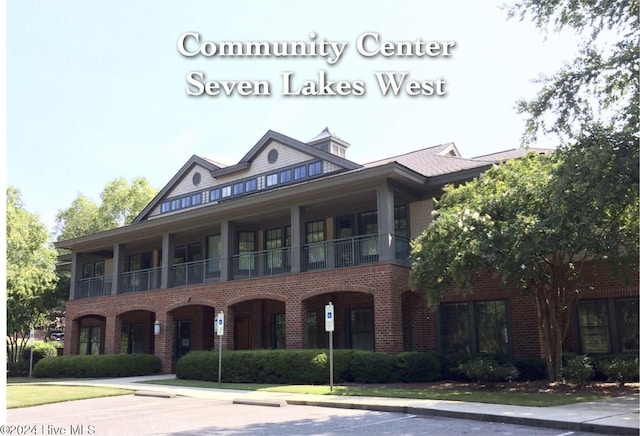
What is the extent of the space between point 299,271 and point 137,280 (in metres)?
11.0

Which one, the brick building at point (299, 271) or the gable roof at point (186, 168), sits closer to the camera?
the brick building at point (299, 271)

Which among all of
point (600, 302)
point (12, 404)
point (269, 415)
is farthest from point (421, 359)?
point (12, 404)

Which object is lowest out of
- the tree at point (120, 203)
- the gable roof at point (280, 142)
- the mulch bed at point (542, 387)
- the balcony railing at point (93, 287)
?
the mulch bed at point (542, 387)

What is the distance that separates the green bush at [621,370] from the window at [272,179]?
1504 centimetres

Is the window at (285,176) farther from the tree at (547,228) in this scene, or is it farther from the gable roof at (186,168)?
the tree at (547,228)

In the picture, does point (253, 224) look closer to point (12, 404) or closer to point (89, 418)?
point (12, 404)

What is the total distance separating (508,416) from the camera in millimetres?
10688

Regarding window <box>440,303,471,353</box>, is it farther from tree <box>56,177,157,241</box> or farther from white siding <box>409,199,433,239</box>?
tree <box>56,177,157,241</box>

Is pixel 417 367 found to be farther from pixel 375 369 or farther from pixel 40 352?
pixel 40 352

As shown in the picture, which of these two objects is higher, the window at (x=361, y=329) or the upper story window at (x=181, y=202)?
the upper story window at (x=181, y=202)

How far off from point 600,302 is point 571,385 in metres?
3.54

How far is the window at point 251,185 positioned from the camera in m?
26.9

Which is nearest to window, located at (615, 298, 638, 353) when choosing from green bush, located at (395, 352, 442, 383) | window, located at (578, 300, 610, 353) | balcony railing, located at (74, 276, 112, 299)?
window, located at (578, 300, 610, 353)

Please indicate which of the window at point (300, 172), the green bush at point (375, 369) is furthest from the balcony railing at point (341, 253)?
the window at point (300, 172)
